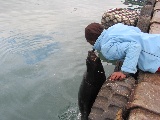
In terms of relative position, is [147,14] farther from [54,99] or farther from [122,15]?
[54,99]

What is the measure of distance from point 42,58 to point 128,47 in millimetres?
4041

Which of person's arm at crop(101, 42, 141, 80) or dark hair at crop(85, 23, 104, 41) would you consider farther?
dark hair at crop(85, 23, 104, 41)

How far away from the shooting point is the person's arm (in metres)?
3.61

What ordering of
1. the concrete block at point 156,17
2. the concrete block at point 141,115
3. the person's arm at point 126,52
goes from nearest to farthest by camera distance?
the concrete block at point 141,115 → the person's arm at point 126,52 → the concrete block at point 156,17

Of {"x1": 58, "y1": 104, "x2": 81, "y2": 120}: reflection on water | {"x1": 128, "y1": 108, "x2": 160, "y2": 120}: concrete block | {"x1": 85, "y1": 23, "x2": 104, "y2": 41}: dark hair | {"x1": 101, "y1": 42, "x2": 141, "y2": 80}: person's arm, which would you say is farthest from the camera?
{"x1": 58, "y1": 104, "x2": 81, "y2": 120}: reflection on water

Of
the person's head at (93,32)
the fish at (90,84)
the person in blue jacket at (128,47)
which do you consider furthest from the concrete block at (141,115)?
the person's head at (93,32)

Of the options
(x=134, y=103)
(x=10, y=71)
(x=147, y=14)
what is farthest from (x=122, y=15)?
(x=134, y=103)

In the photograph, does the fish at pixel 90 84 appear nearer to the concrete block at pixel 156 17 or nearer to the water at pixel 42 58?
the water at pixel 42 58

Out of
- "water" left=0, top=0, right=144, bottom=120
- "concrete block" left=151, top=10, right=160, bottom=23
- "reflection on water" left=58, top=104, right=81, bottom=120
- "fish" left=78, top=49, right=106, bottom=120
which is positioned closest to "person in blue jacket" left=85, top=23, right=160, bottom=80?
"fish" left=78, top=49, right=106, bottom=120

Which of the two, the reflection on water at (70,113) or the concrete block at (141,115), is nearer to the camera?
the concrete block at (141,115)

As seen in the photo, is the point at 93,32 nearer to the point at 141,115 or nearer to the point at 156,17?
the point at 141,115

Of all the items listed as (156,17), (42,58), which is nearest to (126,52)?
(156,17)

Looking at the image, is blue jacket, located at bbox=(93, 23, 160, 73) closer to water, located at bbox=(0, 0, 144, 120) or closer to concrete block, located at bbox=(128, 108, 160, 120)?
concrete block, located at bbox=(128, 108, 160, 120)

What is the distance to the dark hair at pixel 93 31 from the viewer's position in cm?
384
